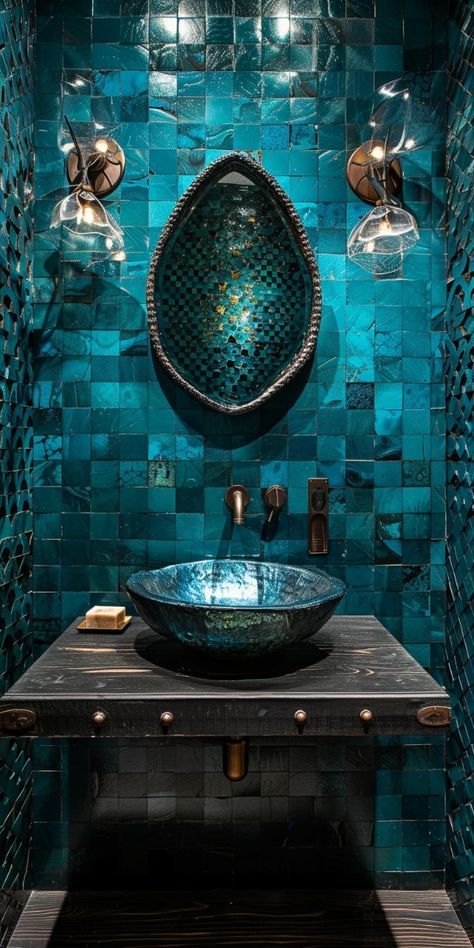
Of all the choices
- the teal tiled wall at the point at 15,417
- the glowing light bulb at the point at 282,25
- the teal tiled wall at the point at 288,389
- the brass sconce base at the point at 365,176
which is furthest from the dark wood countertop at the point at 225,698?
the glowing light bulb at the point at 282,25

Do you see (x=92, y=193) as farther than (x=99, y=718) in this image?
Yes

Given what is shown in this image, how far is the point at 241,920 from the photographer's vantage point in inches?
68.1

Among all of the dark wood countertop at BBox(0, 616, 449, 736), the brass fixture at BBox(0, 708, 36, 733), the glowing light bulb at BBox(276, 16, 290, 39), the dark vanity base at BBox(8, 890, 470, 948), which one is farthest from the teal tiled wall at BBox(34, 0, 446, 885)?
the brass fixture at BBox(0, 708, 36, 733)

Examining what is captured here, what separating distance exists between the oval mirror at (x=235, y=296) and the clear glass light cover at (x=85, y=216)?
0.17 m

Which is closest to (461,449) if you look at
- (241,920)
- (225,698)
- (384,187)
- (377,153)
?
(384,187)

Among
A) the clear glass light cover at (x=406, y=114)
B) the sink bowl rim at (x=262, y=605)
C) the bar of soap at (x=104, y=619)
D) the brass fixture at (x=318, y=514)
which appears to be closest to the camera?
the sink bowl rim at (x=262, y=605)

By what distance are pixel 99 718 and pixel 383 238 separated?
138 centimetres

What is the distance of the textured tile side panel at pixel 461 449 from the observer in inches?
67.2

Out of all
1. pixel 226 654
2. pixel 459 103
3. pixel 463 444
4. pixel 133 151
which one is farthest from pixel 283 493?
pixel 459 103

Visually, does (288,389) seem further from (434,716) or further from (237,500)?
(434,716)

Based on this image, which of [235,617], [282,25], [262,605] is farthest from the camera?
Answer: [282,25]

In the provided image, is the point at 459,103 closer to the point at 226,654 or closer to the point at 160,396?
the point at 160,396

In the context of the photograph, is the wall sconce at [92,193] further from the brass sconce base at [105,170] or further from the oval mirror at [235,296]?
the oval mirror at [235,296]

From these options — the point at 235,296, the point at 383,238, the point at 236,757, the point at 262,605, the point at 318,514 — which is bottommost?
the point at 236,757
